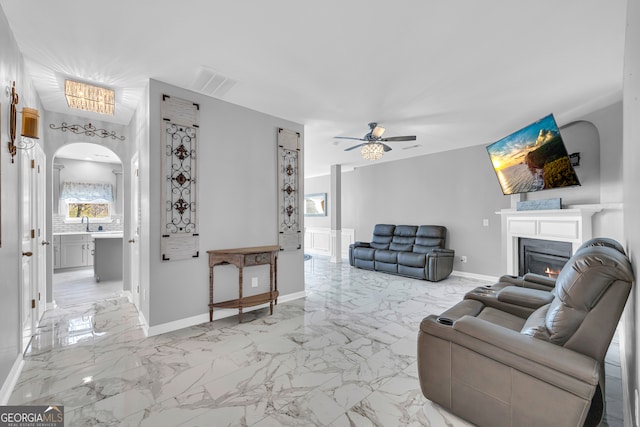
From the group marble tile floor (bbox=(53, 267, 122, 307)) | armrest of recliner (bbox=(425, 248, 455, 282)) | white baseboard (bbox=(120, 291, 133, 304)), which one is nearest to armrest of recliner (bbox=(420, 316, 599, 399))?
armrest of recliner (bbox=(425, 248, 455, 282))

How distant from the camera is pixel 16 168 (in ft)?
7.32

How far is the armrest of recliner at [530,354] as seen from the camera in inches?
49.6

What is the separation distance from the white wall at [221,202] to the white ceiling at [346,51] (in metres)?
0.29

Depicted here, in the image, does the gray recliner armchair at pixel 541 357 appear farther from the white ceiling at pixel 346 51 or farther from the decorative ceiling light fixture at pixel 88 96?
the decorative ceiling light fixture at pixel 88 96

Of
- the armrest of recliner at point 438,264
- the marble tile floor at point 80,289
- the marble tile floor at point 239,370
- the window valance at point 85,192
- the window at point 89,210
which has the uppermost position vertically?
the window valance at point 85,192

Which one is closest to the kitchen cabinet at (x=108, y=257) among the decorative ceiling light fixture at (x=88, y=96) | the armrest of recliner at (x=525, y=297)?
the decorative ceiling light fixture at (x=88, y=96)

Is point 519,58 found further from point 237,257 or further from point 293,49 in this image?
point 237,257

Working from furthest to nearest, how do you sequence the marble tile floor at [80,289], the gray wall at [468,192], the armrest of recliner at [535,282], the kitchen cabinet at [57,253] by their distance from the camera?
1. the kitchen cabinet at [57,253]
2. the marble tile floor at [80,289]
3. the gray wall at [468,192]
4. the armrest of recliner at [535,282]

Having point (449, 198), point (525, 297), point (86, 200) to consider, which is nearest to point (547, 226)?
point (449, 198)

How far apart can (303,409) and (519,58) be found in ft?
10.5

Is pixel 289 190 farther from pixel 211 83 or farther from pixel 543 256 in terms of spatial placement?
pixel 543 256

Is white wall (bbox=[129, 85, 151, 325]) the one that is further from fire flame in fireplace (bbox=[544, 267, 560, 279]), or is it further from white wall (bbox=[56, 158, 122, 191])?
fire flame in fireplace (bbox=[544, 267, 560, 279])

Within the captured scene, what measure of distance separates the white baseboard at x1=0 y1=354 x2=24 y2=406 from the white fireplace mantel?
5.58 m

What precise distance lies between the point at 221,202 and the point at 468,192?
4.56 m
